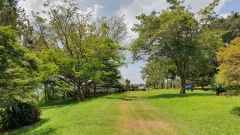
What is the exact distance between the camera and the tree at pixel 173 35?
19.4 metres

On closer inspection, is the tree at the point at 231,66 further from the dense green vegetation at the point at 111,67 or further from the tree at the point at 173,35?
the tree at the point at 173,35

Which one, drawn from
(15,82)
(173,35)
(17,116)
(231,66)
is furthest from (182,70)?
(15,82)

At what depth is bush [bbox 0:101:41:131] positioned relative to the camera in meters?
12.4

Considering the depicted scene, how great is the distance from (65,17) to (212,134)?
21.6 metres

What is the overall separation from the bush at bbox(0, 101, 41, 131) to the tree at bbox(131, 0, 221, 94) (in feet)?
43.0

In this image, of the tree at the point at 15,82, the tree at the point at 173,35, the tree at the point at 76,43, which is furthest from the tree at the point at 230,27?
the tree at the point at 15,82

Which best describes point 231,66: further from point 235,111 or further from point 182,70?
point 182,70

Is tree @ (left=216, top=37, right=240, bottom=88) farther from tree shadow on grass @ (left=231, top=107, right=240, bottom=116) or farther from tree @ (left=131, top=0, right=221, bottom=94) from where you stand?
tree @ (left=131, top=0, right=221, bottom=94)

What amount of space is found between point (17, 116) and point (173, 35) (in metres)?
16.7

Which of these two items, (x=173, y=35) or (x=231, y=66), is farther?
(x=173, y=35)

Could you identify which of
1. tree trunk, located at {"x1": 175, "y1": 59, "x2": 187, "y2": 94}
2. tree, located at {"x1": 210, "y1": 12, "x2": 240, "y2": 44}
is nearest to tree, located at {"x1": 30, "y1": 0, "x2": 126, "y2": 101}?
tree trunk, located at {"x1": 175, "y1": 59, "x2": 187, "y2": 94}

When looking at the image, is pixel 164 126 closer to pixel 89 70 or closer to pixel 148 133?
pixel 148 133

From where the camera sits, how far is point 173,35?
2061 centimetres

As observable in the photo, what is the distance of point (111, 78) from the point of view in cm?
3616
